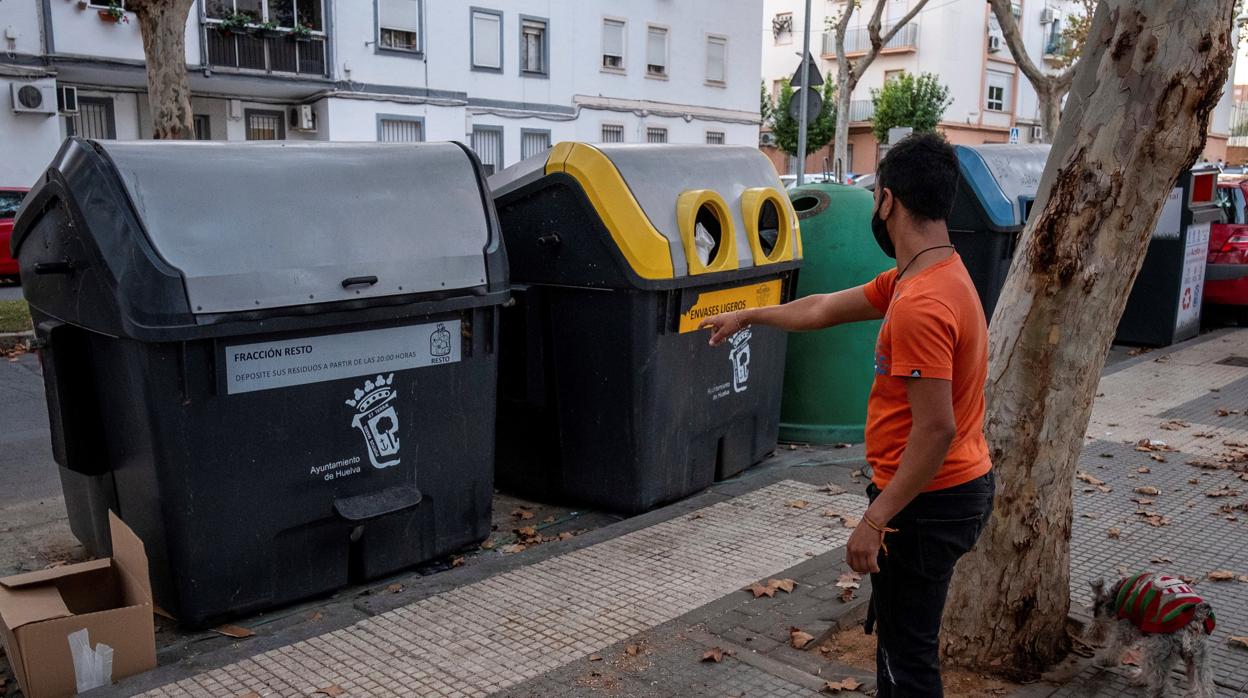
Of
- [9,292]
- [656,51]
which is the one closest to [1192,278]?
[9,292]

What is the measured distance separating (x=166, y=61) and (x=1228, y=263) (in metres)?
11.0

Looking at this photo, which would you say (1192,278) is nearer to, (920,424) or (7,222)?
(920,424)

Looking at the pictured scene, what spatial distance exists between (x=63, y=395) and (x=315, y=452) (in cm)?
90

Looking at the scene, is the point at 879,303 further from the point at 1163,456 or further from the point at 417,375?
the point at 1163,456

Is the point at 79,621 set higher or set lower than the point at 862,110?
lower

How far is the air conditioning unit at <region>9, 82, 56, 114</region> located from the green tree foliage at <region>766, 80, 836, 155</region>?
27385mm

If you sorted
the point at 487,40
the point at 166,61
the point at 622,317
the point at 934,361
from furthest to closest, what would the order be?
the point at 487,40, the point at 166,61, the point at 622,317, the point at 934,361

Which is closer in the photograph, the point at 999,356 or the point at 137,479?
the point at 999,356

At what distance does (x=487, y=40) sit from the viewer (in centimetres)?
2653

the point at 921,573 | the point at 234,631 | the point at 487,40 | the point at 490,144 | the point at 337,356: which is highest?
the point at 487,40

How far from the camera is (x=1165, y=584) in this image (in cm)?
329

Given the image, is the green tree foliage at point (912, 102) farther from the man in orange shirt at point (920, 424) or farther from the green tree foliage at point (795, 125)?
the man in orange shirt at point (920, 424)

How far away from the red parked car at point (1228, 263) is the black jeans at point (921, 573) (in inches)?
373

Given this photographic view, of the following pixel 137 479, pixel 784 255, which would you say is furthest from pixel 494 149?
pixel 137 479
